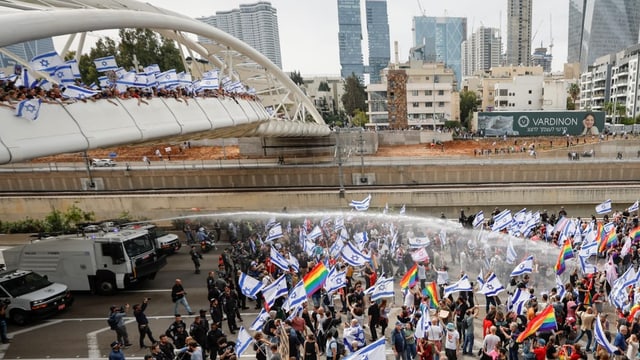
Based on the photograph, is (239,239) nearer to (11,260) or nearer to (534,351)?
(11,260)

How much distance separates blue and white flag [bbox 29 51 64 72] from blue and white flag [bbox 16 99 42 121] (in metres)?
2.49

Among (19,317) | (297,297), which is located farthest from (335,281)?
(19,317)

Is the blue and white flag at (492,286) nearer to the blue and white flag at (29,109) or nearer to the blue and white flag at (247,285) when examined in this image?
the blue and white flag at (247,285)

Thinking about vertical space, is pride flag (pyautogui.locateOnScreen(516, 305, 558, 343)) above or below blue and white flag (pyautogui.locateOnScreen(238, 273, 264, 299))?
below

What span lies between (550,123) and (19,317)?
59.9m

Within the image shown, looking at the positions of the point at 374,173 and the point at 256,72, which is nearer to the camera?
the point at 374,173

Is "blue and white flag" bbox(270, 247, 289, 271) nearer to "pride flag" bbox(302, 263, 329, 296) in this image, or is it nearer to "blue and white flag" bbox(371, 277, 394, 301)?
"pride flag" bbox(302, 263, 329, 296)

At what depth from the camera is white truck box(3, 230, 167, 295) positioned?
50.3 feet

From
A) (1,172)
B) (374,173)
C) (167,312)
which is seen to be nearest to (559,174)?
(374,173)

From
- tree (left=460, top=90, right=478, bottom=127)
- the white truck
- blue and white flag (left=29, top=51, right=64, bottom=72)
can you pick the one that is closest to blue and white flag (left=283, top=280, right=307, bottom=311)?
the white truck

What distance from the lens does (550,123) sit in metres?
55.8

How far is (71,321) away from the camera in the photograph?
14102mm

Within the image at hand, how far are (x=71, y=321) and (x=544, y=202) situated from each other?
29.9 metres

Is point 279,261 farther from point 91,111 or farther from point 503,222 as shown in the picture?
Result: point 503,222
